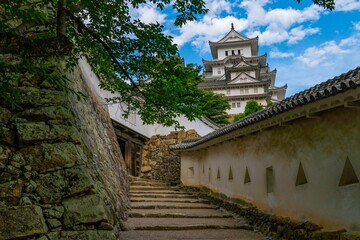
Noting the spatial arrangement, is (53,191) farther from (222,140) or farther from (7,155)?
(222,140)

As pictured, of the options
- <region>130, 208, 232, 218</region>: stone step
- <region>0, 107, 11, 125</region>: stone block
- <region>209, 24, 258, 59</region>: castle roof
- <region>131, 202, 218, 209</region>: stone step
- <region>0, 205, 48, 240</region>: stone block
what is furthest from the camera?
<region>209, 24, 258, 59</region>: castle roof

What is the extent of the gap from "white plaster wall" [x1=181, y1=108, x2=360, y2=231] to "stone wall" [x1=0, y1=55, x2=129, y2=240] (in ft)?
11.1

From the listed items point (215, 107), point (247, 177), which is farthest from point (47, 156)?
point (215, 107)

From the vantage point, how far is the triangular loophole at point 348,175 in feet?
14.4

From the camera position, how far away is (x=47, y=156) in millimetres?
4547

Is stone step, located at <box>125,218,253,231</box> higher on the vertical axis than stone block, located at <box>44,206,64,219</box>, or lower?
lower

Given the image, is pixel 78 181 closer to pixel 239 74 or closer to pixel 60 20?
pixel 60 20

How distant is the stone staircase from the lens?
20.8ft

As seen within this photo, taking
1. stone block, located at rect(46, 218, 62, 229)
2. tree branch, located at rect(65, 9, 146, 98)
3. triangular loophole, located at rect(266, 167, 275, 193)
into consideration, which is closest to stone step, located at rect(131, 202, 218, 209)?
triangular loophole, located at rect(266, 167, 275, 193)

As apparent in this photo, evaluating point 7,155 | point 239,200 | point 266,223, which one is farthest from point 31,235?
point 239,200

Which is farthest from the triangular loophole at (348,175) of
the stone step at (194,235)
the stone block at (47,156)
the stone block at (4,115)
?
the stone block at (4,115)

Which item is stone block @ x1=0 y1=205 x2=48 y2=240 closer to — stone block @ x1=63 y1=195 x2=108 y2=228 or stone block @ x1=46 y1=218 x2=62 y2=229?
stone block @ x1=46 y1=218 x2=62 y2=229

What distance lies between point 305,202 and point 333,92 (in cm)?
237

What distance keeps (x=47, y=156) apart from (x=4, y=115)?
1044 millimetres
